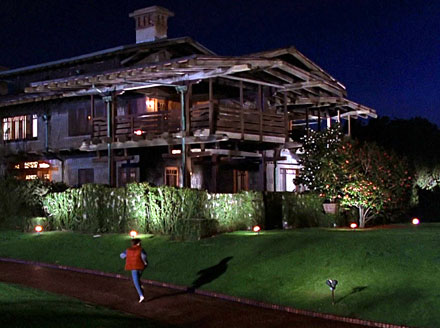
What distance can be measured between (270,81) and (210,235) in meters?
10.5

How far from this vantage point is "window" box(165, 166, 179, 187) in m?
30.6

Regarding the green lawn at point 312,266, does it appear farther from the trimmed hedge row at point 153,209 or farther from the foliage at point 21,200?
the foliage at point 21,200

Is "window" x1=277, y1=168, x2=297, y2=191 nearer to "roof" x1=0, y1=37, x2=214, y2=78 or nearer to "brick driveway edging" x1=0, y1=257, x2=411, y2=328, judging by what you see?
"roof" x1=0, y1=37, x2=214, y2=78

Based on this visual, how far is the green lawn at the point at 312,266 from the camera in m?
11.9

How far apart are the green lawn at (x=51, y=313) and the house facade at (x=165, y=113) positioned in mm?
12543

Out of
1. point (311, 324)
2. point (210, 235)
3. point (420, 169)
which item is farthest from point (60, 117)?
point (311, 324)

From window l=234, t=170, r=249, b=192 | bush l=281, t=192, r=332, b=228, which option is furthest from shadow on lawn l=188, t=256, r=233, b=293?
window l=234, t=170, r=249, b=192

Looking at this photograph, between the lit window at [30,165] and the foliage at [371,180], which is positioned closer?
the foliage at [371,180]

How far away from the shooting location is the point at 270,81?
2811cm

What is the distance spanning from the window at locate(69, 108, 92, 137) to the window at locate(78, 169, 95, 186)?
200cm

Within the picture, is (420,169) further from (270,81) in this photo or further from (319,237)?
(319,237)

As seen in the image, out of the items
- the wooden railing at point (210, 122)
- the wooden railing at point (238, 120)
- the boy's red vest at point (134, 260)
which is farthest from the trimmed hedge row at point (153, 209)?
the boy's red vest at point (134, 260)

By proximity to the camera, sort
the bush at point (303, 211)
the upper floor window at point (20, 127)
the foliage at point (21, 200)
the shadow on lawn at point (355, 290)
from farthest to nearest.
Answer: the upper floor window at point (20, 127) < the foliage at point (21, 200) < the bush at point (303, 211) < the shadow on lawn at point (355, 290)

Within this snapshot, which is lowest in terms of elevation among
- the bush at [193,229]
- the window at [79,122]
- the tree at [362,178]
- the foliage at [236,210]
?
the bush at [193,229]
